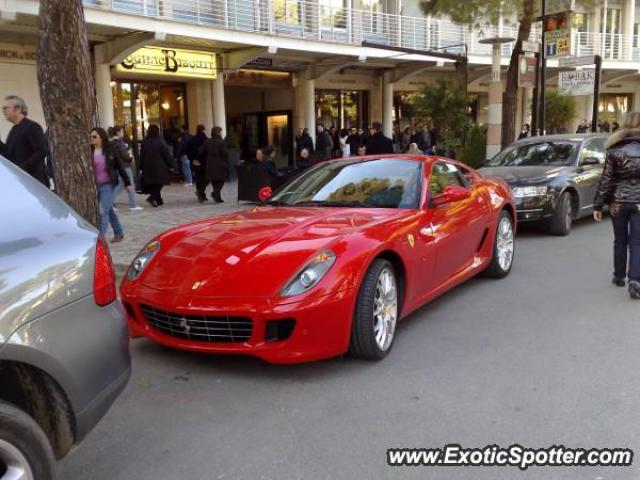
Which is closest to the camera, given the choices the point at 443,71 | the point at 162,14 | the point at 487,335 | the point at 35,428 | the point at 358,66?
the point at 35,428

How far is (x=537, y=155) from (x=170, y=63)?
10696mm

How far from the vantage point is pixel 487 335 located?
4754 millimetres

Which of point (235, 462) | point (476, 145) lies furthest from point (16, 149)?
point (476, 145)

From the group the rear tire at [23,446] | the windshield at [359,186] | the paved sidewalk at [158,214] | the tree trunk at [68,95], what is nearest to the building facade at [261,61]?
the paved sidewalk at [158,214]

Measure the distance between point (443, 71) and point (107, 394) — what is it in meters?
24.9

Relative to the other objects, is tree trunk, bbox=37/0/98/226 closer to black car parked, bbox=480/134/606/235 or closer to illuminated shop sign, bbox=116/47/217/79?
black car parked, bbox=480/134/606/235

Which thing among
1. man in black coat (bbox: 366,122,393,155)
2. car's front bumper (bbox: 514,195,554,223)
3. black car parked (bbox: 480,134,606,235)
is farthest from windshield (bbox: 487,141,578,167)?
man in black coat (bbox: 366,122,393,155)

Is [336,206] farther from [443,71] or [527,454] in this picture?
[443,71]

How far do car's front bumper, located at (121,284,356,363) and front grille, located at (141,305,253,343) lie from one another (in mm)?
20

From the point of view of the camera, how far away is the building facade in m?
14.4

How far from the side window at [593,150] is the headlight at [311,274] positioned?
7.12 metres

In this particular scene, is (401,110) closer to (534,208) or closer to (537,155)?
(537,155)

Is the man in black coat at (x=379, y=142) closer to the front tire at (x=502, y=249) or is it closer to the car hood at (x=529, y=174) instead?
the car hood at (x=529, y=174)

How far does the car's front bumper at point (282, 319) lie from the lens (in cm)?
367
